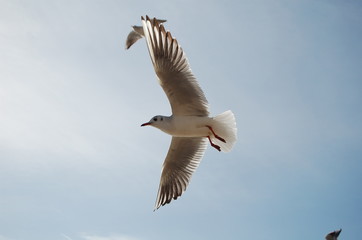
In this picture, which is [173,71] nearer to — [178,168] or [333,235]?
[178,168]

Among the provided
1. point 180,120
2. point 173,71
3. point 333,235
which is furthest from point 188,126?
point 333,235

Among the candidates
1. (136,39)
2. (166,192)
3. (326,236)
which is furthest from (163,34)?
(326,236)

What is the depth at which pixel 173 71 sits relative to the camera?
6.59 meters

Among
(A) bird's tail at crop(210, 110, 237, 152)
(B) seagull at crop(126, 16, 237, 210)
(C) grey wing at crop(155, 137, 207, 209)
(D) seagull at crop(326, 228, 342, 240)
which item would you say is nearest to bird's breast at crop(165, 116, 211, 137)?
(B) seagull at crop(126, 16, 237, 210)

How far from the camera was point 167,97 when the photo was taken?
6.91m

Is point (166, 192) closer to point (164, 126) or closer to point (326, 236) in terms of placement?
point (164, 126)

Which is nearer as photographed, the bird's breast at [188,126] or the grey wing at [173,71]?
the grey wing at [173,71]

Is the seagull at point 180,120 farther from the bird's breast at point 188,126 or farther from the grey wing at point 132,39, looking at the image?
the grey wing at point 132,39

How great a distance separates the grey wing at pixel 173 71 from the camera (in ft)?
21.2

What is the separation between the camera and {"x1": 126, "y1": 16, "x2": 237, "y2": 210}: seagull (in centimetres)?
653

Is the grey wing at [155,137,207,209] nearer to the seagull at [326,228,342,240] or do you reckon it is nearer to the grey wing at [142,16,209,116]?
the grey wing at [142,16,209,116]

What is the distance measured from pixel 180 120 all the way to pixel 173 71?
75cm

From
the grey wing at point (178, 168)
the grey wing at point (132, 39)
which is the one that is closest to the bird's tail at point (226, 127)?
the grey wing at point (178, 168)

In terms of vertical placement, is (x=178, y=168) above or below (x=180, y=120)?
below
